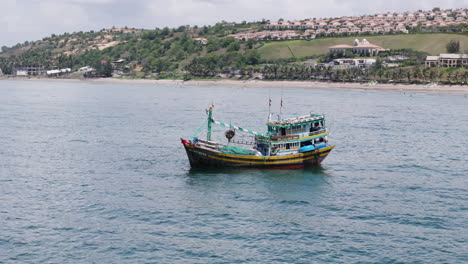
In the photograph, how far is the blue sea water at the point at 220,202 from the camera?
3603 centimetres

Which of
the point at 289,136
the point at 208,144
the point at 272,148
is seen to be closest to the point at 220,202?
the point at 208,144

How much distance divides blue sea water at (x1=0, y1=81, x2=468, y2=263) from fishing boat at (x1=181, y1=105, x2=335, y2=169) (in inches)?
49.6

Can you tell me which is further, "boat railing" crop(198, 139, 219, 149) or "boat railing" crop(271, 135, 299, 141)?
"boat railing" crop(271, 135, 299, 141)

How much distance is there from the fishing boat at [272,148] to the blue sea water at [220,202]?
1.26 meters

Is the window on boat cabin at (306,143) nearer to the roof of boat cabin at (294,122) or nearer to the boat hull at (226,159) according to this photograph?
the roof of boat cabin at (294,122)

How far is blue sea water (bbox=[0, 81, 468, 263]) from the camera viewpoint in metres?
36.0

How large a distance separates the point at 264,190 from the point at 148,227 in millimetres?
14329

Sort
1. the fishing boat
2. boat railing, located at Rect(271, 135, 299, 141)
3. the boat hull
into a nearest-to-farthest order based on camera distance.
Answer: the boat hull, the fishing boat, boat railing, located at Rect(271, 135, 299, 141)

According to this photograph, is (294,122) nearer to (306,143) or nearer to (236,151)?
(306,143)

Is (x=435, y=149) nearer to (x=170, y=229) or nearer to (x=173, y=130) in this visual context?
(x=173, y=130)

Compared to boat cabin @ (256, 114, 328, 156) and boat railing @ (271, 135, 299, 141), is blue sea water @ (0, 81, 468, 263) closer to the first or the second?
boat cabin @ (256, 114, 328, 156)

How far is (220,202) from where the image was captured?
46.4m

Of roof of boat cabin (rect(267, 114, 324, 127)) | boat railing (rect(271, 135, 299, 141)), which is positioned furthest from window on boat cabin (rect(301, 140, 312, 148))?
roof of boat cabin (rect(267, 114, 324, 127))

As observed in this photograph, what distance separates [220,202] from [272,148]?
1556 cm
